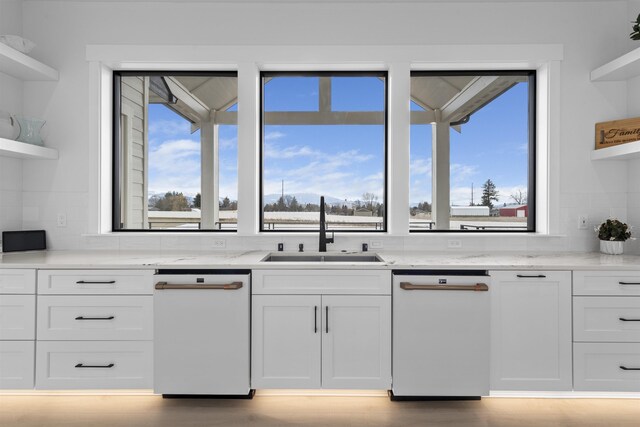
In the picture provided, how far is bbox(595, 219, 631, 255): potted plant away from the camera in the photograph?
2.64 metres

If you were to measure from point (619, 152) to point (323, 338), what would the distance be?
2.41 m

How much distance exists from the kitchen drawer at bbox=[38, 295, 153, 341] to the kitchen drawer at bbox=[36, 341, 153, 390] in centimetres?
6

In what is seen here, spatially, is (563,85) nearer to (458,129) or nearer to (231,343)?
(458,129)

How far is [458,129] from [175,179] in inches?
99.2

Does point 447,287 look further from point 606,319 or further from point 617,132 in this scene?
point 617,132

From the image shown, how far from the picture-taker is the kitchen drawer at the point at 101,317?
2266 mm

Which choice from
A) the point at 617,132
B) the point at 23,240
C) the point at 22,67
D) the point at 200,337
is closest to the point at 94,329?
the point at 200,337

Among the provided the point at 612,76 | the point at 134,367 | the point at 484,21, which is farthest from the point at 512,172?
the point at 134,367

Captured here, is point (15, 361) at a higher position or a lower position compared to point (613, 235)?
lower

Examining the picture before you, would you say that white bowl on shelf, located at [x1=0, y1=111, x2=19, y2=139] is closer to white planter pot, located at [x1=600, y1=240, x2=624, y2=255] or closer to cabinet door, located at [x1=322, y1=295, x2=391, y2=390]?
cabinet door, located at [x1=322, y1=295, x2=391, y2=390]

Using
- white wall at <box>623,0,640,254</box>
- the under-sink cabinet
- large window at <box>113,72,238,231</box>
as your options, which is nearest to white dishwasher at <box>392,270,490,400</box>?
the under-sink cabinet

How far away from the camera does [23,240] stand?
276 cm

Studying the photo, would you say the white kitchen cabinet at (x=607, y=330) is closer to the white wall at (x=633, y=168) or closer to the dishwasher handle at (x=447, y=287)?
the dishwasher handle at (x=447, y=287)

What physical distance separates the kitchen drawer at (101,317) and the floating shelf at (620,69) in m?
3.51
